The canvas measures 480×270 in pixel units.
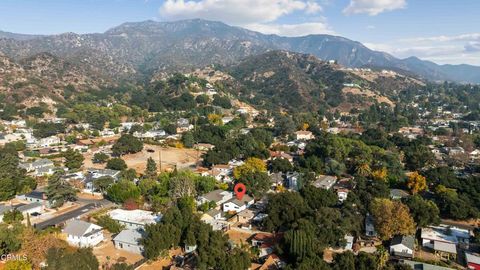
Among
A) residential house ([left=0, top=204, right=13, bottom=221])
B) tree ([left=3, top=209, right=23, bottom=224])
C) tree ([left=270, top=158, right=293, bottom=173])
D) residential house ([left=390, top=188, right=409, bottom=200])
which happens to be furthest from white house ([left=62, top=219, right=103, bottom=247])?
residential house ([left=390, top=188, right=409, bottom=200])

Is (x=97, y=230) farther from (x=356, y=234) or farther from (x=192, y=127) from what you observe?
(x=192, y=127)

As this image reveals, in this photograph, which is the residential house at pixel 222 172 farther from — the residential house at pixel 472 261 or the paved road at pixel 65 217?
the residential house at pixel 472 261

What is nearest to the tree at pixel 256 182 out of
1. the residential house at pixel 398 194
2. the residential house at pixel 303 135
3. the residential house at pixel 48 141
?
the residential house at pixel 398 194

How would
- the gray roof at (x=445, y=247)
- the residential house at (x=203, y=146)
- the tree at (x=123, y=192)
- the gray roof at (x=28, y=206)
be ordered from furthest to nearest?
the residential house at (x=203, y=146)
the tree at (x=123, y=192)
the gray roof at (x=28, y=206)
the gray roof at (x=445, y=247)

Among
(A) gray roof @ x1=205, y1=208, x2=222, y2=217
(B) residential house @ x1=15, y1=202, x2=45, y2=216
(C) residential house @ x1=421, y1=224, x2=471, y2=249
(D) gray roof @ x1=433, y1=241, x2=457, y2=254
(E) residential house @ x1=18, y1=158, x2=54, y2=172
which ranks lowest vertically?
(E) residential house @ x1=18, y1=158, x2=54, y2=172

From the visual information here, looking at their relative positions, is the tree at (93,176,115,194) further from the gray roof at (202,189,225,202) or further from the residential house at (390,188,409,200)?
the residential house at (390,188,409,200)

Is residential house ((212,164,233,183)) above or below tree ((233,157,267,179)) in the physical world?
below
